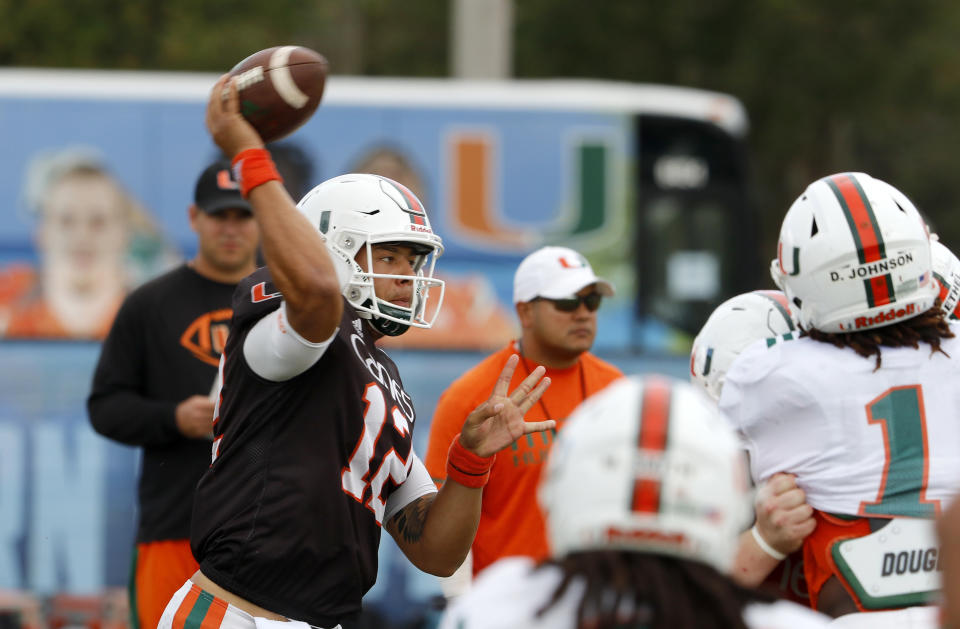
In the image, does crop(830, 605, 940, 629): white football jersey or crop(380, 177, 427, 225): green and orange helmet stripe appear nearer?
crop(830, 605, 940, 629): white football jersey

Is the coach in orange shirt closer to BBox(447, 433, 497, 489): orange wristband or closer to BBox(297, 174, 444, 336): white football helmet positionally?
BBox(447, 433, 497, 489): orange wristband

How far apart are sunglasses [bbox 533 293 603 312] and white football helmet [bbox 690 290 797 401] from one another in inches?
51.2

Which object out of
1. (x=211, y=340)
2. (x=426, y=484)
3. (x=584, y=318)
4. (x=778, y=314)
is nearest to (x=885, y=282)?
(x=778, y=314)

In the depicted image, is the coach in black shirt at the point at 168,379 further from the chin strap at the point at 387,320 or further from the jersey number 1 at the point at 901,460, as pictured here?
the jersey number 1 at the point at 901,460

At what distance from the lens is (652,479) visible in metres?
1.79

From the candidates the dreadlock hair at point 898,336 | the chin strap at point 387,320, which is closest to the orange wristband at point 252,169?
the chin strap at point 387,320

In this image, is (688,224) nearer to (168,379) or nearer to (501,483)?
Result: (501,483)

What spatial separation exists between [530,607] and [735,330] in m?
2.04

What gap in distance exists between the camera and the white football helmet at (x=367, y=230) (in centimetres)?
320

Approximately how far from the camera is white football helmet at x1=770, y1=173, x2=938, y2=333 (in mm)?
2898

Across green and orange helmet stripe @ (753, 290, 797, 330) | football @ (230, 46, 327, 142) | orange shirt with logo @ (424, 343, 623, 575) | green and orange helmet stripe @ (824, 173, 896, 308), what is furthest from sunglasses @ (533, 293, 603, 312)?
green and orange helmet stripe @ (824, 173, 896, 308)

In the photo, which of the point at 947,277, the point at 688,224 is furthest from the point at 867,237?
the point at 688,224

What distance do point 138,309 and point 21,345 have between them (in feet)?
11.6

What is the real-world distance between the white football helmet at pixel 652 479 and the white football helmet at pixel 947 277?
6.09 ft
